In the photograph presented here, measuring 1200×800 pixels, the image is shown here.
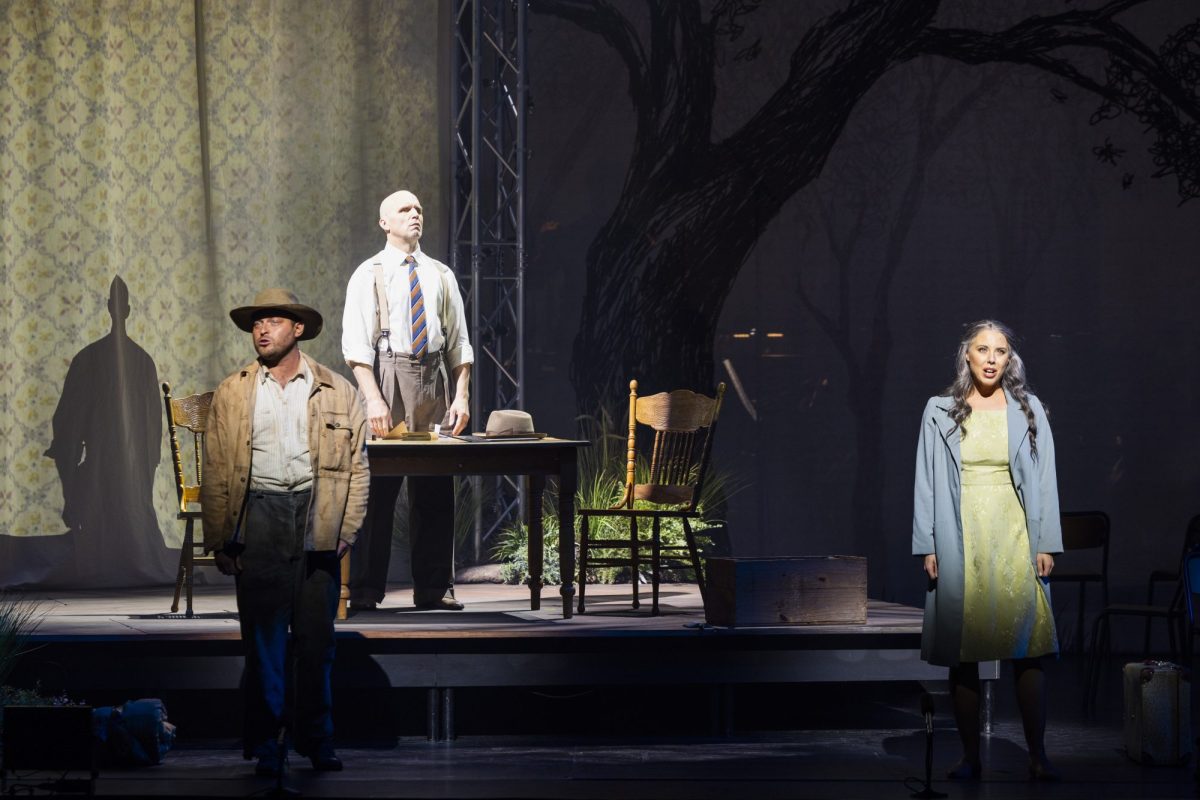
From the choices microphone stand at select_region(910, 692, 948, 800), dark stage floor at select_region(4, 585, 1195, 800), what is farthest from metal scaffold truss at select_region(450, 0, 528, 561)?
microphone stand at select_region(910, 692, 948, 800)

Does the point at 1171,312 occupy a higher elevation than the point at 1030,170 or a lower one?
lower

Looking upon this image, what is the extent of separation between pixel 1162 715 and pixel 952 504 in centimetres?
117

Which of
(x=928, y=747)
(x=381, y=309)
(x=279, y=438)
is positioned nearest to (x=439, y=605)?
(x=381, y=309)

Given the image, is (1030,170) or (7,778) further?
(1030,170)

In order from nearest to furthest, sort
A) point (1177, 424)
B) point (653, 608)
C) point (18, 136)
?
point (653, 608), point (18, 136), point (1177, 424)

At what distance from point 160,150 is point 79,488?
1.91 meters

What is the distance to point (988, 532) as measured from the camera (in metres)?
4.96

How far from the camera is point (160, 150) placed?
8727 mm

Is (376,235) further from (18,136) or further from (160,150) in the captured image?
(18,136)

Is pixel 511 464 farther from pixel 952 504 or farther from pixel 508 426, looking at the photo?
pixel 952 504

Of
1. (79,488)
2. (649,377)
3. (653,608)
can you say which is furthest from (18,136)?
(653,608)

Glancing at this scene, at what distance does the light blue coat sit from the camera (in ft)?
16.3

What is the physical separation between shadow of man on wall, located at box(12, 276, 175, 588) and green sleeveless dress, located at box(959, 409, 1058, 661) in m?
5.08

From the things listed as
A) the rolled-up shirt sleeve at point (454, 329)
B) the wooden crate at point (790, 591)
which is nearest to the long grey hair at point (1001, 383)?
the wooden crate at point (790, 591)
